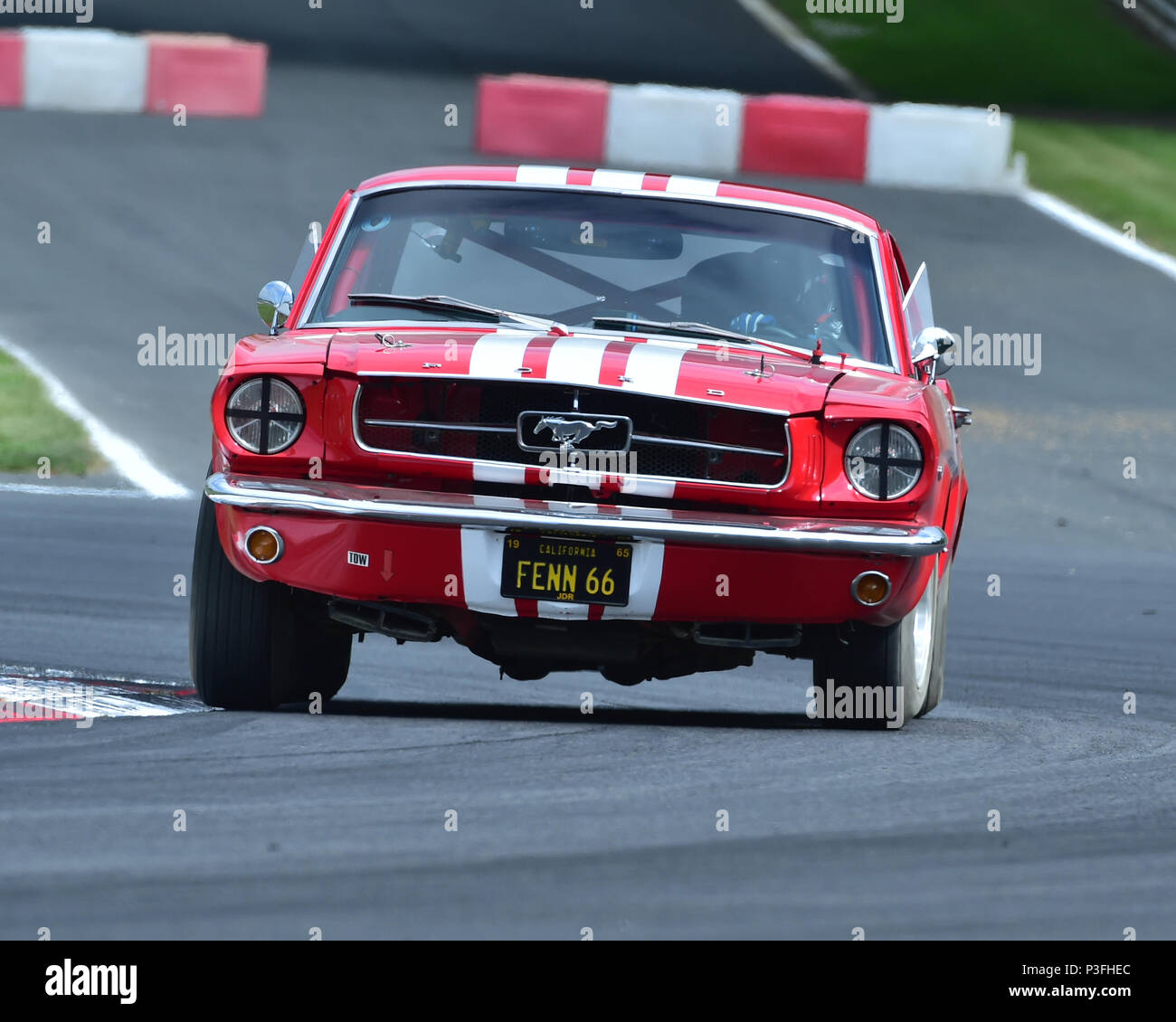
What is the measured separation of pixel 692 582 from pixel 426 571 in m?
0.64

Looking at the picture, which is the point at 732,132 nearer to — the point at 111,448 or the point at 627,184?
the point at 111,448

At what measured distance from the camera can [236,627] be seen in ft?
19.6

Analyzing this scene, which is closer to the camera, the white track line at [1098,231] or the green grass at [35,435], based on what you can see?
the green grass at [35,435]

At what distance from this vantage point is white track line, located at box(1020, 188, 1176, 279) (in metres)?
18.5

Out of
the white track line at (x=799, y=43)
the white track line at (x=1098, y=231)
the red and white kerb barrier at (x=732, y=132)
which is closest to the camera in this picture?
the white track line at (x=1098, y=231)

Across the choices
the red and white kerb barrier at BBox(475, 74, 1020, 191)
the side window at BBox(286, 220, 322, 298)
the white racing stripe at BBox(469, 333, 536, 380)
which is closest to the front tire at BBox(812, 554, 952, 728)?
the white racing stripe at BBox(469, 333, 536, 380)

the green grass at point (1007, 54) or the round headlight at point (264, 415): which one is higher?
the green grass at point (1007, 54)

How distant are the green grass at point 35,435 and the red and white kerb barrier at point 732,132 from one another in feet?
24.2

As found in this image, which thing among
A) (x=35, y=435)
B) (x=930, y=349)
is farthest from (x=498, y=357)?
(x=35, y=435)

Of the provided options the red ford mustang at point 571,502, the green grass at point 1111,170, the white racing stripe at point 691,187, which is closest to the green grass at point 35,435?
the white racing stripe at point 691,187

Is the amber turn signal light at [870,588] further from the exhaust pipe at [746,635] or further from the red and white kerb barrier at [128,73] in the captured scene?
the red and white kerb barrier at [128,73]

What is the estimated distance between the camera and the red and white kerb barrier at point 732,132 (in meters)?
19.3

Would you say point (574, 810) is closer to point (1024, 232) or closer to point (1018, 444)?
point (1018, 444)

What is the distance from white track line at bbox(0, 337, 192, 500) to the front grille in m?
5.48
